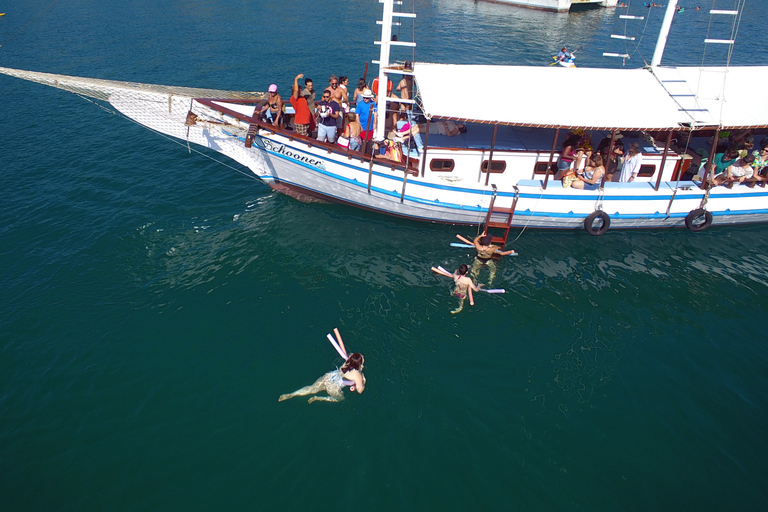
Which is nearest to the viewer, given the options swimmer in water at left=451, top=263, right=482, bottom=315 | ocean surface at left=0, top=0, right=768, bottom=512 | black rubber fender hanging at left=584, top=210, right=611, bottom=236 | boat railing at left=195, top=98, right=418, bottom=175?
ocean surface at left=0, top=0, right=768, bottom=512

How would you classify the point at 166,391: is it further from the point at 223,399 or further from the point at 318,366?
the point at 318,366

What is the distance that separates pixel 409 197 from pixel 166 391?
447 inches

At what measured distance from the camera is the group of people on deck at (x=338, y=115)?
19297 millimetres

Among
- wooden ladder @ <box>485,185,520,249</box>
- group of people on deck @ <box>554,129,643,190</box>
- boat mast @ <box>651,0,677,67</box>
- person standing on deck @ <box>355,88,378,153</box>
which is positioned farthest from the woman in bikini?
person standing on deck @ <box>355,88,378,153</box>

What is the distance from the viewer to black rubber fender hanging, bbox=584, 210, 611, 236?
19344 millimetres

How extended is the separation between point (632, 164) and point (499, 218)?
584cm

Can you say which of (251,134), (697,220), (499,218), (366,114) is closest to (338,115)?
(366,114)

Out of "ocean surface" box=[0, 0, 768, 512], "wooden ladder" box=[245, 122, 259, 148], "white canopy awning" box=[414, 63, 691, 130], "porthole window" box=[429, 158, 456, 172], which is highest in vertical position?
"white canopy awning" box=[414, 63, 691, 130]

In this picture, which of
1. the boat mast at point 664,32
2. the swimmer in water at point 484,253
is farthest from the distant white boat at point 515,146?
the swimmer in water at point 484,253

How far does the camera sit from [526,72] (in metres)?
19.9

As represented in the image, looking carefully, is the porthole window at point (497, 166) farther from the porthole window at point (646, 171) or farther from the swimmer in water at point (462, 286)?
the porthole window at point (646, 171)

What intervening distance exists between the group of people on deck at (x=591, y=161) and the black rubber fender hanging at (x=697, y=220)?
2.78m

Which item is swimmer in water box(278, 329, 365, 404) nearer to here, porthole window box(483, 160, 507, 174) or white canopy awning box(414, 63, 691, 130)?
white canopy awning box(414, 63, 691, 130)

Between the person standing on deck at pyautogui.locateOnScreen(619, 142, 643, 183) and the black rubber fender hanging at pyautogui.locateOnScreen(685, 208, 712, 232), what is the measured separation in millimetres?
2776
